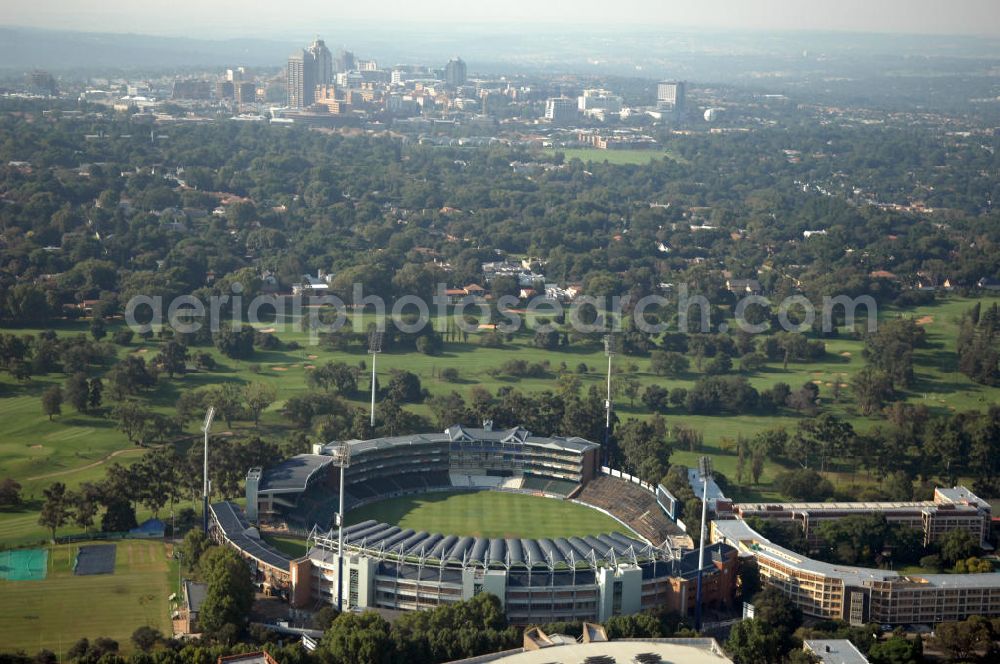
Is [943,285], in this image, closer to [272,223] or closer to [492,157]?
[272,223]

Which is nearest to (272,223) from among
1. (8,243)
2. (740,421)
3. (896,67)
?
(8,243)

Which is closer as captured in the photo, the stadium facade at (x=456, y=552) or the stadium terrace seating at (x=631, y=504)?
the stadium facade at (x=456, y=552)

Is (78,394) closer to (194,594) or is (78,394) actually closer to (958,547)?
(194,594)

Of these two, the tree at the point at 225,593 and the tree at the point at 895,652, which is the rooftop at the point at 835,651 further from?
the tree at the point at 225,593

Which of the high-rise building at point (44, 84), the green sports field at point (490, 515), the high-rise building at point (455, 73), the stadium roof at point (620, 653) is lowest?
the green sports field at point (490, 515)

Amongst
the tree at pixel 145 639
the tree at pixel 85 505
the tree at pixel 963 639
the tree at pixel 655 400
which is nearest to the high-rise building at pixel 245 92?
the tree at pixel 655 400

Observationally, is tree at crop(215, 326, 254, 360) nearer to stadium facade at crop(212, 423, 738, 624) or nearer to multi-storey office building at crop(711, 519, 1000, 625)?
stadium facade at crop(212, 423, 738, 624)

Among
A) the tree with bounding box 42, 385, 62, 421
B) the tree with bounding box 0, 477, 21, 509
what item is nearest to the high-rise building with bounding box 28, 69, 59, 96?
the tree with bounding box 42, 385, 62, 421
